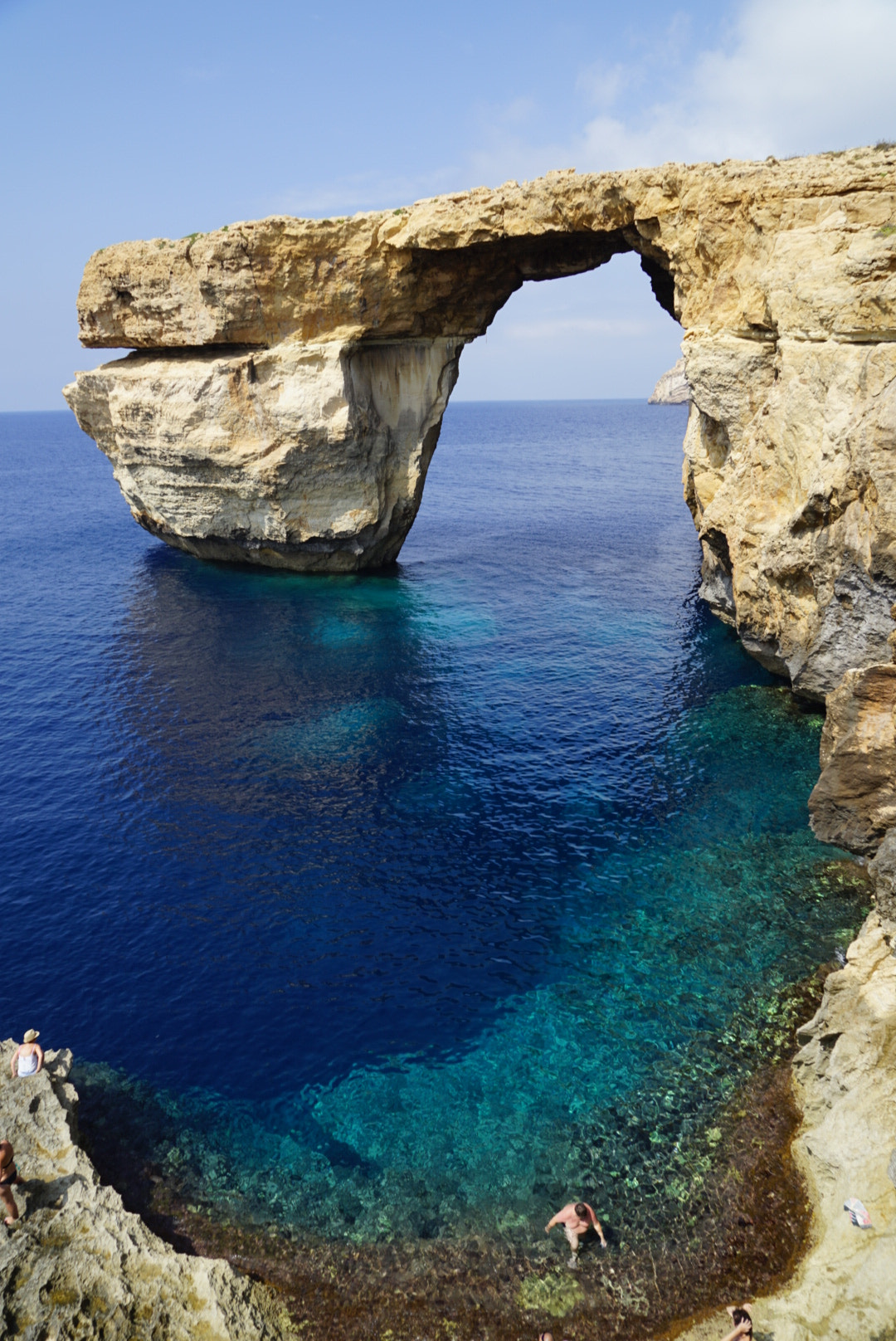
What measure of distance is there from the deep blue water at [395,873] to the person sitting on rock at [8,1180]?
3.12 metres

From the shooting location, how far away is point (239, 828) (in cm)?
3006

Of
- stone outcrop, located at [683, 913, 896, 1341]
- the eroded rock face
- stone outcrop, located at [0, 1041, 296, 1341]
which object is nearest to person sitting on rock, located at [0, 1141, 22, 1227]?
stone outcrop, located at [0, 1041, 296, 1341]

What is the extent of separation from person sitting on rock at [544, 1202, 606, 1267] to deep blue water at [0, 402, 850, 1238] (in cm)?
84

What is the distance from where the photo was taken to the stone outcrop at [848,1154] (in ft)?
49.3

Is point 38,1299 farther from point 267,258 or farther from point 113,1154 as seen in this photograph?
point 267,258

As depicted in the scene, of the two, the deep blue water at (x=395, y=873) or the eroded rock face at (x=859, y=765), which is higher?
the eroded rock face at (x=859, y=765)

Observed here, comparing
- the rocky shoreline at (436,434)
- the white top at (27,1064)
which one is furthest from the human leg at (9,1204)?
the white top at (27,1064)

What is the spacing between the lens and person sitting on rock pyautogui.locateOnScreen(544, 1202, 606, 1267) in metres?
16.4

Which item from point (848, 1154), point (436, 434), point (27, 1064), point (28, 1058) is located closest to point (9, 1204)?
point (27, 1064)

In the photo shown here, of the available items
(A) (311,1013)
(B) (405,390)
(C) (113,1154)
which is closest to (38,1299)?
(C) (113,1154)

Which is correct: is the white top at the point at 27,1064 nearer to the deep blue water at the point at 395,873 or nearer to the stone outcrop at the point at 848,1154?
the deep blue water at the point at 395,873

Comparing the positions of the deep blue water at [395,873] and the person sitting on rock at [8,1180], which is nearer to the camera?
the person sitting on rock at [8,1180]

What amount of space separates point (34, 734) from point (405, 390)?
30594 millimetres

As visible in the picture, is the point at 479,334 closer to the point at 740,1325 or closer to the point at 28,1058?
the point at 28,1058
